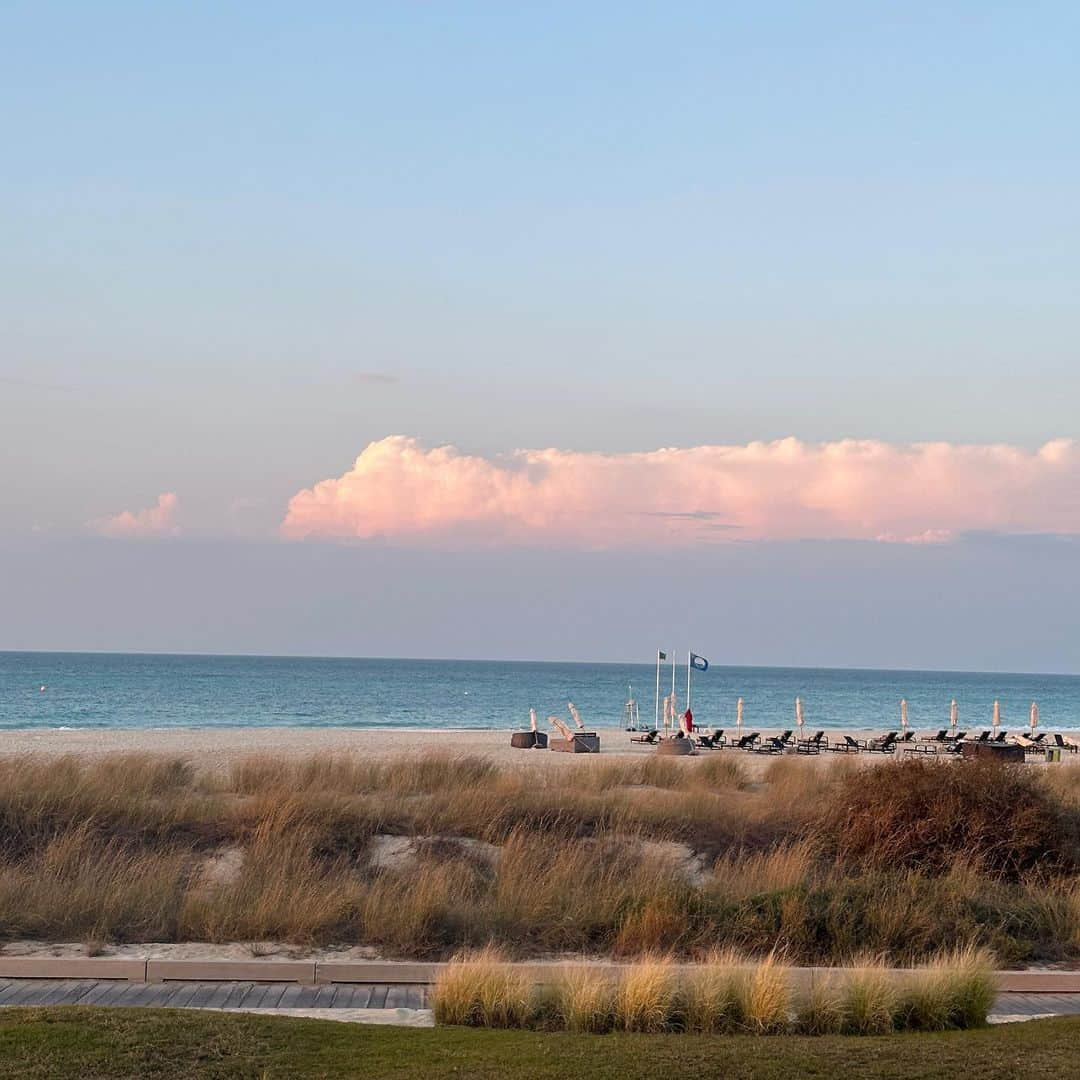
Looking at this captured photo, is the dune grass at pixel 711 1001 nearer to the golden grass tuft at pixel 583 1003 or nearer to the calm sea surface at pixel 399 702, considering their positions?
the golden grass tuft at pixel 583 1003

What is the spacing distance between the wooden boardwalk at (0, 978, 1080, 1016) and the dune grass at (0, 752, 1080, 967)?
123cm

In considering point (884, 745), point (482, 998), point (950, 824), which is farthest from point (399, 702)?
point (482, 998)

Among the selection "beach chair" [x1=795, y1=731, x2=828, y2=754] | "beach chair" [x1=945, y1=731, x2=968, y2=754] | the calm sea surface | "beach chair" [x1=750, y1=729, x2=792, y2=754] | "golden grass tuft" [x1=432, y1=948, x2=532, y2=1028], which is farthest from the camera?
the calm sea surface

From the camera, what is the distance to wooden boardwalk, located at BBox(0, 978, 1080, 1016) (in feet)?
28.9

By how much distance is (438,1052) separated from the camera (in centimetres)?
712

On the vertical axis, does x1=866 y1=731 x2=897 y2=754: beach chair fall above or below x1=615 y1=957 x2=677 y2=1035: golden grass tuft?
below

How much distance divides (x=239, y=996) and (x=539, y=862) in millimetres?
4403

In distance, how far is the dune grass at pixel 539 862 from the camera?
11.1m

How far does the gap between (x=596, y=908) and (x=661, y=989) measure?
342 centimetres

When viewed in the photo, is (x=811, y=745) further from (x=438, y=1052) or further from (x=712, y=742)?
(x=438, y=1052)

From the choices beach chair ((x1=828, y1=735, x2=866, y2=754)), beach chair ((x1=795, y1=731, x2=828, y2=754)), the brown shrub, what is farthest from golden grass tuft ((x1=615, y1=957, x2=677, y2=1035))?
beach chair ((x1=828, y1=735, x2=866, y2=754))

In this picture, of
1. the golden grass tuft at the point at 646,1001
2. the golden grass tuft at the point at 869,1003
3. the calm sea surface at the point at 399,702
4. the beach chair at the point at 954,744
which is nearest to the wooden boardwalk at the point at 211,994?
the golden grass tuft at the point at 646,1001

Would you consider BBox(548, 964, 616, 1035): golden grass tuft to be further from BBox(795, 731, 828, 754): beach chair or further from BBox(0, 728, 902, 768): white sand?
BBox(795, 731, 828, 754): beach chair

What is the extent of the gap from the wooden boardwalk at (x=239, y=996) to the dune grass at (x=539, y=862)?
123cm
